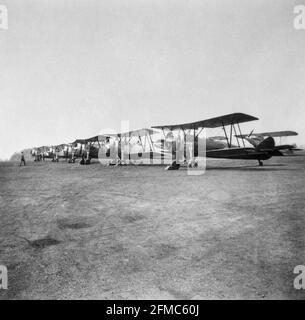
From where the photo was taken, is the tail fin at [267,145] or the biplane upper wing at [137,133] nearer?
the tail fin at [267,145]

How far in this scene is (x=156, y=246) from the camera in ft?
13.3

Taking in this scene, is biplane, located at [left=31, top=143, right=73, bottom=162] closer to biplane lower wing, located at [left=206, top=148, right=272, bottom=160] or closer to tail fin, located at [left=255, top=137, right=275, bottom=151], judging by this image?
biplane lower wing, located at [left=206, top=148, right=272, bottom=160]

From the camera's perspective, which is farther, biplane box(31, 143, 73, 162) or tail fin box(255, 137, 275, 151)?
biplane box(31, 143, 73, 162)

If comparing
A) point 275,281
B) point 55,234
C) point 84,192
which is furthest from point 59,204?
point 275,281

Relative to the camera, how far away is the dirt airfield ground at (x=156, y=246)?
119 inches

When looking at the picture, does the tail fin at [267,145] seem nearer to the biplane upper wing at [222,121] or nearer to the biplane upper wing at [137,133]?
the biplane upper wing at [222,121]

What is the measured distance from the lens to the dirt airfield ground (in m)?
3.02

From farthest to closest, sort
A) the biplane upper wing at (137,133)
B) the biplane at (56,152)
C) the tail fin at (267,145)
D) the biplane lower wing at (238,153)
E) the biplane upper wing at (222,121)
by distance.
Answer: the biplane at (56,152), the biplane upper wing at (137,133), the tail fin at (267,145), the biplane lower wing at (238,153), the biplane upper wing at (222,121)

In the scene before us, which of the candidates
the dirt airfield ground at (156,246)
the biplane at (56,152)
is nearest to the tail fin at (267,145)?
the dirt airfield ground at (156,246)

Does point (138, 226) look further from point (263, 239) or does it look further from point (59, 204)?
point (59, 204)

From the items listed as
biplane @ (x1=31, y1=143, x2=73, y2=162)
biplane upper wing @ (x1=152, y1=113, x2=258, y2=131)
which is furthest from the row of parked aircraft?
biplane @ (x1=31, y1=143, x2=73, y2=162)

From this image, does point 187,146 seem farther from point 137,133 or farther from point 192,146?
point 137,133

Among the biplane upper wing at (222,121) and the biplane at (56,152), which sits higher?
the biplane upper wing at (222,121)

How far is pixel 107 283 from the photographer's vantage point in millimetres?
3123
